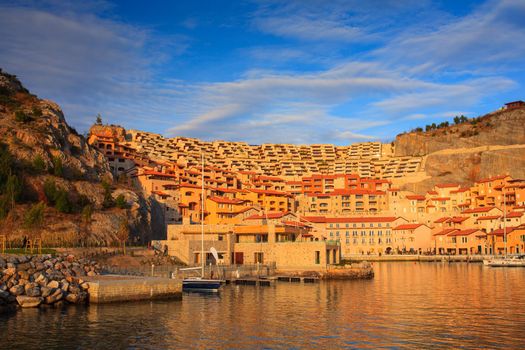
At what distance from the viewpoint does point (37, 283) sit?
38594mm

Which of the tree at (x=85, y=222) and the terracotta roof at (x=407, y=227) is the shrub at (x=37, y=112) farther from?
the terracotta roof at (x=407, y=227)

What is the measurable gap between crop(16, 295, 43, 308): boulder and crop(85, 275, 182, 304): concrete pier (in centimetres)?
375

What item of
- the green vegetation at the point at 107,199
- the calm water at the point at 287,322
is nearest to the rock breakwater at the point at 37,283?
the calm water at the point at 287,322

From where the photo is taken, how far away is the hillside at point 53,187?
61.5 meters

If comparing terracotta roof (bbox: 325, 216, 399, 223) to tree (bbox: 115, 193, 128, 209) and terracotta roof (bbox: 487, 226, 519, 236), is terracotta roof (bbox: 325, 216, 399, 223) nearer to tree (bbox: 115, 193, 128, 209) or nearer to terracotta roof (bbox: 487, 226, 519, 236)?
terracotta roof (bbox: 487, 226, 519, 236)

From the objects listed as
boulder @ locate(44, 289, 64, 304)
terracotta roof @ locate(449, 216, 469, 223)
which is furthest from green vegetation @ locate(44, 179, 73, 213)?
terracotta roof @ locate(449, 216, 469, 223)

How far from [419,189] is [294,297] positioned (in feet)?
346

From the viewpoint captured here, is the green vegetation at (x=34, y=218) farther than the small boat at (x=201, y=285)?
Yes

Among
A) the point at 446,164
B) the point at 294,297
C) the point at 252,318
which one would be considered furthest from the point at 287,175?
the point at 252,318

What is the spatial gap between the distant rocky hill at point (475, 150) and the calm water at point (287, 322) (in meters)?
99.2

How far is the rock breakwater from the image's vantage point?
36.5 m

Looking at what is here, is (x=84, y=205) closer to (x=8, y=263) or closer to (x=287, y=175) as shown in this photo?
(x=8, y=263)

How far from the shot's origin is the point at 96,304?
38.6m

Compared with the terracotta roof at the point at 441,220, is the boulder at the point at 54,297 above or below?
below
